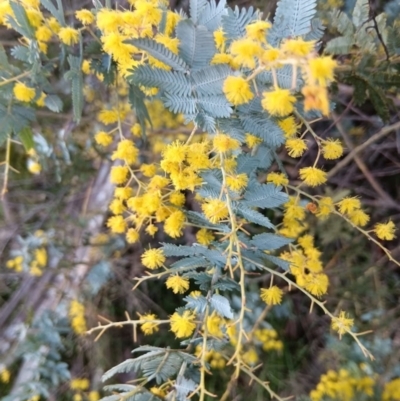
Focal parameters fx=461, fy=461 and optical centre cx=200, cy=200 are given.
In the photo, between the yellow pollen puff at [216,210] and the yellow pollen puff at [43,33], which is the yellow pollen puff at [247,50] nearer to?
the yellow pollen puff at [216,210]

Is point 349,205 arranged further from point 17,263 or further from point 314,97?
point 17,263

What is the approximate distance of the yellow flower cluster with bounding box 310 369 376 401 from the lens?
1203 mm

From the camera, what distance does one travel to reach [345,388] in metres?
1.20

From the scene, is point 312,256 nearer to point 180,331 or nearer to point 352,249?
point 180,331

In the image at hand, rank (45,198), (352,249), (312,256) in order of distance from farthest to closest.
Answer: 1. (45,198)
2. (352,249)
3. (312,256)

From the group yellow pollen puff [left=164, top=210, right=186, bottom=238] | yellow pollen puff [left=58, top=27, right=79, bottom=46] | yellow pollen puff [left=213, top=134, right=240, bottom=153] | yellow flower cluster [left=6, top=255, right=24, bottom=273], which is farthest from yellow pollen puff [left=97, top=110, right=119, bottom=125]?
yellow flower cluster [left=6, top=255, right=24, bottom=273]

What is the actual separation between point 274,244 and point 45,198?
1177 mm

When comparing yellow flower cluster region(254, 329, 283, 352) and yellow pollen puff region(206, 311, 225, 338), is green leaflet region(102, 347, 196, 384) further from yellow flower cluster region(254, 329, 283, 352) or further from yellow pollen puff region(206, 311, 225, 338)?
yellow flower cluster region(254, 329, 283, 352)

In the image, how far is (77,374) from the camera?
1599 mm

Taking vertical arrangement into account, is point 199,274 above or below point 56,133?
above

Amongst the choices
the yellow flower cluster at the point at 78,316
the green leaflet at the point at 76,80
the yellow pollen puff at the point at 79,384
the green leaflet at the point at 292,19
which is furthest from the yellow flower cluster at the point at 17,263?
the green leaflet at the point at 292,19

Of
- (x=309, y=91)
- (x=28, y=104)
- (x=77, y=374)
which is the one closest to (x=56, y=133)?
(x=28, y=104)

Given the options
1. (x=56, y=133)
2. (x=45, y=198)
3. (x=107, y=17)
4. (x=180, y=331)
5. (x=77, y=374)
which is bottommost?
(x=77, y=374)

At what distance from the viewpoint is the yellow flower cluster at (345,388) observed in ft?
3.95
